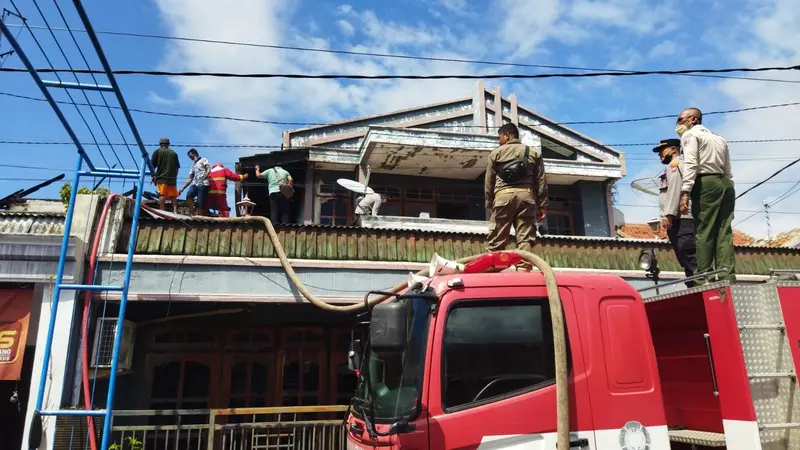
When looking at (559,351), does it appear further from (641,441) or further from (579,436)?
(641,441)

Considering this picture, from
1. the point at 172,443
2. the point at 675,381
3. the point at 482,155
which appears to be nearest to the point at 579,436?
the point at 675,381

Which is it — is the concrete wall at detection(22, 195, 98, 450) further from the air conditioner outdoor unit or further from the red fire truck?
the red fire truck

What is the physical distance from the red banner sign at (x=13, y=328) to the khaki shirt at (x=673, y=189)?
8684mm

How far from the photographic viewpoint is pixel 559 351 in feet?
10.8

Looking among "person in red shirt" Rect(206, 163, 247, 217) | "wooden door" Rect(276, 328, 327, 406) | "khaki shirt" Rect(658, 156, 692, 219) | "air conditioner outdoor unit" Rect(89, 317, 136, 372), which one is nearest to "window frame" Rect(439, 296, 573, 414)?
"khaki shirt" Rect(658, 156, 692, 219)

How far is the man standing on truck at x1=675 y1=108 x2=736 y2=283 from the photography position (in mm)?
4641

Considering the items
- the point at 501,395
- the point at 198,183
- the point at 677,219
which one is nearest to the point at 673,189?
the point at 677,219

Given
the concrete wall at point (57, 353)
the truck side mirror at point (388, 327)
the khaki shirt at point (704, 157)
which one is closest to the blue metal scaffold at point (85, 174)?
the concrete wall at point (57, 353)

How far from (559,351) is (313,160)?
11.4 metres

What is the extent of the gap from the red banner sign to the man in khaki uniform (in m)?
6.83

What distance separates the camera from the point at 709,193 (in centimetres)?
A: 479

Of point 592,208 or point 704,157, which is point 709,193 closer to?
point 704,157

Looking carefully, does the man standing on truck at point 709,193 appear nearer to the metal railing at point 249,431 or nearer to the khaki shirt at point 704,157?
the khaki shirt at point 704,157

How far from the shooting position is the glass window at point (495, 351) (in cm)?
330
